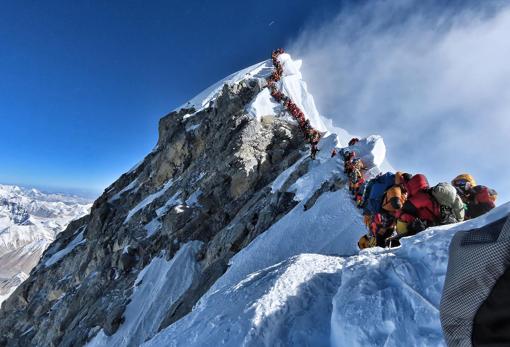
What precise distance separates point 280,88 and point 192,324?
3707cm

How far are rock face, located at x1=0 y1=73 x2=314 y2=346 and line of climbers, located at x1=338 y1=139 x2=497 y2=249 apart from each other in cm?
1037

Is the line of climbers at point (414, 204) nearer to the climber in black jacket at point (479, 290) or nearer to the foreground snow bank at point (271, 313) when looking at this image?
the foreground snow bank at point (271, 313)

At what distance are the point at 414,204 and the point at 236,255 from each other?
12159 mm

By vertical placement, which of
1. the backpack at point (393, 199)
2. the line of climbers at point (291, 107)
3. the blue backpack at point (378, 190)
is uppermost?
the line of climbers at point (291, 107)

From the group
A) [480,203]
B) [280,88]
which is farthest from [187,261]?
[280,88]

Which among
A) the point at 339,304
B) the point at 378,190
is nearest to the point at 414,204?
the point at 378,190

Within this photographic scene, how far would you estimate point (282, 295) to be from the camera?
255 inches

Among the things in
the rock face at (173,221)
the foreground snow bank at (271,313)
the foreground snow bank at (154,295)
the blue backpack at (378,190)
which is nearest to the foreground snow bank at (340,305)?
the foreground snow bank at (271,313)

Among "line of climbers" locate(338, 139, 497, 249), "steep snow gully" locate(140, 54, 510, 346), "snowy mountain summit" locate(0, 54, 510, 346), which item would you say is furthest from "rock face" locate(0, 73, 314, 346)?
"steep snow gully" locate(140, 54, 510, 346)

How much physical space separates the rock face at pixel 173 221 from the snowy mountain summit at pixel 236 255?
7.6 inches

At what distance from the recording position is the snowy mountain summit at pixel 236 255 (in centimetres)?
535

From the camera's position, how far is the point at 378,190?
387 inches

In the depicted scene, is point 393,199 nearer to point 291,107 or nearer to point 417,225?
point 417,225

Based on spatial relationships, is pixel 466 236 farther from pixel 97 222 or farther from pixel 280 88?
pixel 97 222
